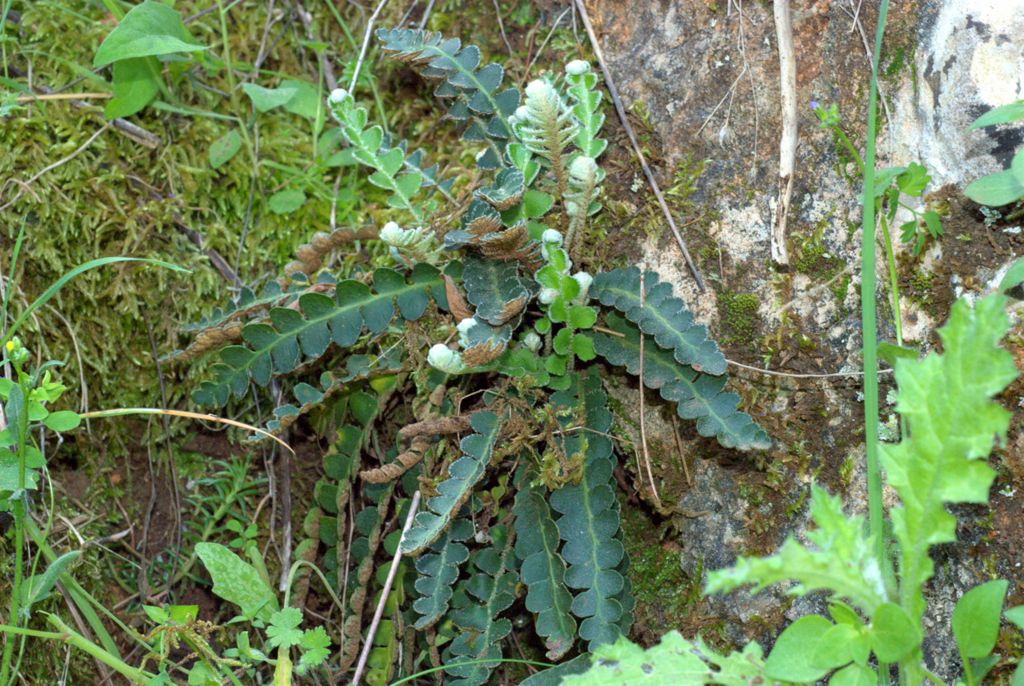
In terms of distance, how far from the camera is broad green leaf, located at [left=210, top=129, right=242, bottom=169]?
115 inches

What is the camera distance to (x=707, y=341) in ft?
7.14

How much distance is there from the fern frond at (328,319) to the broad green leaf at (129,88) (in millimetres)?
928

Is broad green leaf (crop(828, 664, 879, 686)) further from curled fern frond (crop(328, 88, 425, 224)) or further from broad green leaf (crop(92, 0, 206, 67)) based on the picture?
broad green leaf (crop(92, 0, 206, 67))

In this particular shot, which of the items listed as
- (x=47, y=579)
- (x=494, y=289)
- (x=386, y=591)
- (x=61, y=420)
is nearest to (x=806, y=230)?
(x=494, y=289)

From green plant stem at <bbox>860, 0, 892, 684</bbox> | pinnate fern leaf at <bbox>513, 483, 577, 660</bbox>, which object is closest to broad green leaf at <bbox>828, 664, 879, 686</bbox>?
green plant stem at <bbox>860, 0, 892, 684</bbox>

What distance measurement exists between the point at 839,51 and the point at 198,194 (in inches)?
81.3

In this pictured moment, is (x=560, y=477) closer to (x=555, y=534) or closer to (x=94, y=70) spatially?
(x=555, y=534)

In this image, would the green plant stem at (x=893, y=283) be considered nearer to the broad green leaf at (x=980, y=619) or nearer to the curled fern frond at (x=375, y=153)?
the broad green leaf at (x=980, y=619)

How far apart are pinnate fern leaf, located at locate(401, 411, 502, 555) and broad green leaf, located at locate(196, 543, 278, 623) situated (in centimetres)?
52

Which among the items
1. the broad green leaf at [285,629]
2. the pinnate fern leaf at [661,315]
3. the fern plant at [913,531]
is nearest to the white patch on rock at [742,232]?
the pinnate fern leaf at [661,315]

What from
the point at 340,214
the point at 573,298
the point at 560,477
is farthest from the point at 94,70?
the point at 560,477

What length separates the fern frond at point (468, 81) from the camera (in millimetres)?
2523

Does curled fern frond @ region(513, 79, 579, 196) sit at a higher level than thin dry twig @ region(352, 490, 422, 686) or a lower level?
higher

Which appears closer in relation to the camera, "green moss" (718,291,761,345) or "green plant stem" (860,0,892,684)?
"green plant stem" (860,0,892,684)
